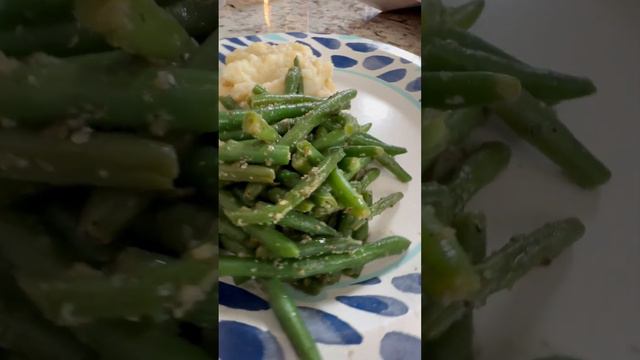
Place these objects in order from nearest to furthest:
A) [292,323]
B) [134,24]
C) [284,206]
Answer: [134,24], [292,323], [284,206]

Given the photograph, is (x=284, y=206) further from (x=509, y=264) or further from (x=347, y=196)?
(x=509, y=264)

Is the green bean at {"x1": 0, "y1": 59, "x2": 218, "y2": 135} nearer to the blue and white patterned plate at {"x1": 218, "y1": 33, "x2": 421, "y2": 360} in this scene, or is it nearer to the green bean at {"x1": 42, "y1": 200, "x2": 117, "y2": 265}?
the green bean at {"x1": 42, "y1": 200, "x2": 117, "y2": 265}

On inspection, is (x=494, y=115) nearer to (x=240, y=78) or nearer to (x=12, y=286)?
(x=12, y=286)

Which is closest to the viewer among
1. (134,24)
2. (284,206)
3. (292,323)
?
(134,24)

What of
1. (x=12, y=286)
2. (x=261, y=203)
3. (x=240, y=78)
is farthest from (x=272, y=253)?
(x=12, y=286)

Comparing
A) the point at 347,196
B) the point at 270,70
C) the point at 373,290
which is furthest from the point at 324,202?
Answer: the point at 270,70

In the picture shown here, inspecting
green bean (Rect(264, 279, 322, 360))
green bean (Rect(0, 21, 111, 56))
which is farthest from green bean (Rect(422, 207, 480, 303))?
green bean (Rect(264, 279, 322, 360))
